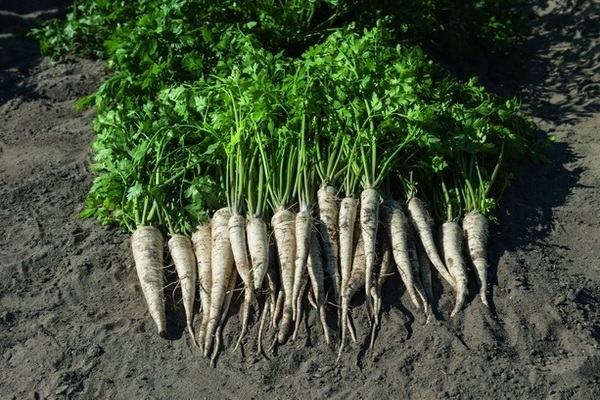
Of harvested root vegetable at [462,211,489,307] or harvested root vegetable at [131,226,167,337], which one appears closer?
harvested root vegetable at [131,226,167,337]

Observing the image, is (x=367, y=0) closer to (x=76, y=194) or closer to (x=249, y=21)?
(x=249, y=21)

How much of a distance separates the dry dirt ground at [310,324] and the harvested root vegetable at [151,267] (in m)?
0.07

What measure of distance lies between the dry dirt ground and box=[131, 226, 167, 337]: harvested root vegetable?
0.24 feet

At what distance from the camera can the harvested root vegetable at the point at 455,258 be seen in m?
5.15

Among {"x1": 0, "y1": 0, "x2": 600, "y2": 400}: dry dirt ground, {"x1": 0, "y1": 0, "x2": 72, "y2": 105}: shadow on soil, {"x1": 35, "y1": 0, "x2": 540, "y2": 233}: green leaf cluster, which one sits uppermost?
{"x1": 0, "y1": 0, "x2": 72, "y2": 105}: shadow on soil

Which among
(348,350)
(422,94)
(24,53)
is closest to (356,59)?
(422,94)

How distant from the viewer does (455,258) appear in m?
5.35

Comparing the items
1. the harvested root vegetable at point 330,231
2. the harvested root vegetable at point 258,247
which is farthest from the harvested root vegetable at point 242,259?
the harvested root vegetable at point 330,231

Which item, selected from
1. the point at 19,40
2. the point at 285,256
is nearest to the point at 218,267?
the point at 285,256

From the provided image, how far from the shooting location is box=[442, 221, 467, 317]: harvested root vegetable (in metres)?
5.15

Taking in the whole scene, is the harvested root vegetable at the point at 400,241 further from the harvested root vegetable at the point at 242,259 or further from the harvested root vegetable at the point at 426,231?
the harvested root vegetable at the point at 242,259

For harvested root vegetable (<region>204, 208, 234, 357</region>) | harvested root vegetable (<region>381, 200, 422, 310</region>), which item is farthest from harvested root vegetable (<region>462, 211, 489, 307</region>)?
harvested root vegetable (<region>204, 208, 234, 357</region>)

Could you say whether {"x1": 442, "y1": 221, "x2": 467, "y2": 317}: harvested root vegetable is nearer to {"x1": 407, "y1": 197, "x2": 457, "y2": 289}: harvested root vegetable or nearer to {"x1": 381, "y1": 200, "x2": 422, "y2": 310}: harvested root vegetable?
{"x1": 407, "y1": 197, "x2": 457, "y2": 289}: harvested root vegetable

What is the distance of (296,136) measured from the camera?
18.6ft
